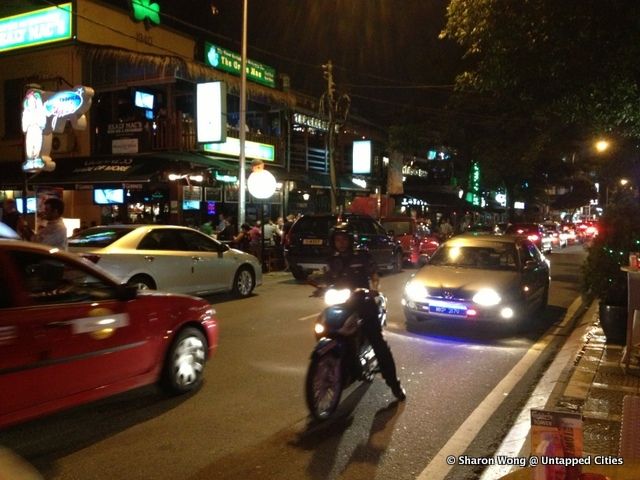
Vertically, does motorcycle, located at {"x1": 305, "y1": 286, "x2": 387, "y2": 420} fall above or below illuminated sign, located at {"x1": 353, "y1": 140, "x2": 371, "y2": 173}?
below

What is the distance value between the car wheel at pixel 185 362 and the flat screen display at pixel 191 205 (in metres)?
14.8

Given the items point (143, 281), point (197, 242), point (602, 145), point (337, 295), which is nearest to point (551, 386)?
point (337, 295)

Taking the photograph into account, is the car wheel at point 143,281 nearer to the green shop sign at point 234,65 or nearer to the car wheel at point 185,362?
the car wheel at point 185,362

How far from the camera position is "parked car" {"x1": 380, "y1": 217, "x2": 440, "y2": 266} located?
787 inches

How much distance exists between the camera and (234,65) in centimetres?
2244

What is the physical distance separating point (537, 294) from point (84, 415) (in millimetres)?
7770

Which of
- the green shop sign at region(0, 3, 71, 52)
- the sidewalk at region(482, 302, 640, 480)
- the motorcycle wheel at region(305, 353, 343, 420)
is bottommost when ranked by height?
the sidewalk at region(482, 302, 640, 480)

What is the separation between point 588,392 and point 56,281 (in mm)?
4958

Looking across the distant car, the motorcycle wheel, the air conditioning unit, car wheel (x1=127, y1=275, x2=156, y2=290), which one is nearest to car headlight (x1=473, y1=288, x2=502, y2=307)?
the motorcycle wheel

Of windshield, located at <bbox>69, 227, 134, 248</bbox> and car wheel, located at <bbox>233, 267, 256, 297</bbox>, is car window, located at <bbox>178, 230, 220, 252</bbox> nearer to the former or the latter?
car wheel, located at <bbox>233, 267, 256, 297</bbox>

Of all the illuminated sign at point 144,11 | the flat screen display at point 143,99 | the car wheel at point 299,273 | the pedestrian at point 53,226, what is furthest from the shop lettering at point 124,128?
the pedestrian at point 53,226

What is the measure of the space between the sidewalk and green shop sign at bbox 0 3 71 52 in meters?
18.3

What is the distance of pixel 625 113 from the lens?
948cm

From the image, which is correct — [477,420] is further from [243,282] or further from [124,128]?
[124,128]
